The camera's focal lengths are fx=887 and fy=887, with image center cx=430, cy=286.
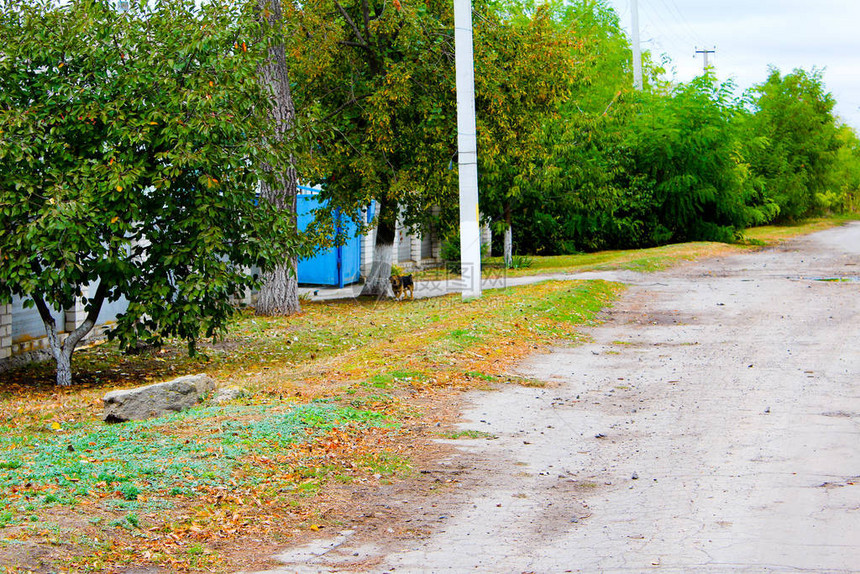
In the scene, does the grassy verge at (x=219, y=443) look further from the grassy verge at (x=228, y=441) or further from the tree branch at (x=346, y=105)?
the tree branch at (x=346, y=105)

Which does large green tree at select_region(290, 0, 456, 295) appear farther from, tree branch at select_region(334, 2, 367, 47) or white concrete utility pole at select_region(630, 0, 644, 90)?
white concrete utility pole at select_region(630, 0, 644, 90)

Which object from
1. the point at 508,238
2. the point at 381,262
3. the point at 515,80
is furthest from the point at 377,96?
the point at 508,238

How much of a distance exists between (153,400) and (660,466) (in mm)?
4789

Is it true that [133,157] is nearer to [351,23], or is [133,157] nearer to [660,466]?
[660,466]

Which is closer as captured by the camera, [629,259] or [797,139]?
[629,259]

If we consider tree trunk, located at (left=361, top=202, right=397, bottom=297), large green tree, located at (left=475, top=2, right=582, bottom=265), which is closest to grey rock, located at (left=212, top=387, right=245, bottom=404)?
large green tree, located at (left=475, top=2, right=582, bottom=265)

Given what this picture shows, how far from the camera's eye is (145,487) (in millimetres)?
5832

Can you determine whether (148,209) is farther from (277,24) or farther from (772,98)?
(772,98)

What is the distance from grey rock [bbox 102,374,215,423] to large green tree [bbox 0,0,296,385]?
1.82 metres

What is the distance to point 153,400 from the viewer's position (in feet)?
28.1

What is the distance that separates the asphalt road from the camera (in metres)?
4.98

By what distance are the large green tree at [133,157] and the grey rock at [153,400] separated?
5.96 feet

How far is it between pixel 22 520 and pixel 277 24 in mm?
9382

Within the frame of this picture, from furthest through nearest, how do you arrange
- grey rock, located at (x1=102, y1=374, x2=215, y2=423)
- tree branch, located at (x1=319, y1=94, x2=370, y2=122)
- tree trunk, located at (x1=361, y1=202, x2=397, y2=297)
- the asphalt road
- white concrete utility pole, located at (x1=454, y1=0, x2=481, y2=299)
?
tree trunk, located at (x1=361, y1=202, x2=397, y2=297) → tree branch, located at (x1=319, y1=94, x2=370, y2=122) → white concrete utility pole, located at (x1=454, y1=0, x2=481, y2=299) → grey rock, located at (x1=102, y1=374, x2=215, y2=423) → the asphalt road
